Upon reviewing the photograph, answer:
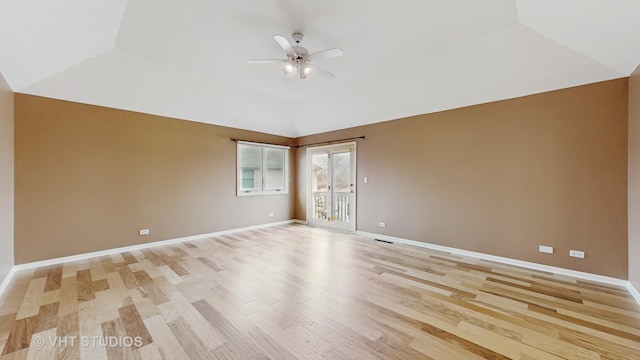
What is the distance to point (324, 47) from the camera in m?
3.22

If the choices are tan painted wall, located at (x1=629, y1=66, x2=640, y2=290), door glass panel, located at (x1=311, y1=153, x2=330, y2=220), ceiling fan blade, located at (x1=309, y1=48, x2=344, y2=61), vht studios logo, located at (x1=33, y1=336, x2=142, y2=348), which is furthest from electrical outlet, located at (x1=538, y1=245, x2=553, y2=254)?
vht studios logo, located at (x1=33, y1=336, x2=142, y2=348)

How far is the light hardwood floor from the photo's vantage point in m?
1.77

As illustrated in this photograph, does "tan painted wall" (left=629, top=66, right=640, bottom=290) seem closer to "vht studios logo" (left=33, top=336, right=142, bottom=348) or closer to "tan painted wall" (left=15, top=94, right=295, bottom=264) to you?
"vht studios logo" (left=33, top=336, right=142, bottom=348)

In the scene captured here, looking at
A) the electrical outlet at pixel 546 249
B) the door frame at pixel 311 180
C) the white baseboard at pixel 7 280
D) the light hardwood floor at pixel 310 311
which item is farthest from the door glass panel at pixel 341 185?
the white baseboard at pixel 7 280

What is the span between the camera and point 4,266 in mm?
2789

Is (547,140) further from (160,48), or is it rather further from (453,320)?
(160,48)

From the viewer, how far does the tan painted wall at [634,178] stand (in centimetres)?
259

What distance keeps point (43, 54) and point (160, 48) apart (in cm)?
119

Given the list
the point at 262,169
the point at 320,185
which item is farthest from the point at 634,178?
the point at 262,169

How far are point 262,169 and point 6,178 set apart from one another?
408cm

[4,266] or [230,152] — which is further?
[230,152]

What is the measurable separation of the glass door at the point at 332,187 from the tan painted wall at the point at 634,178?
3.95 metres

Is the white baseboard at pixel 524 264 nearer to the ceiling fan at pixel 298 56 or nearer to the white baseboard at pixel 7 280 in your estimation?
the ceiling fan at pixel 298 56

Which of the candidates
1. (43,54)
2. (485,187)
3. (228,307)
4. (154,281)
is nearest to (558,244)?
(485,187)
